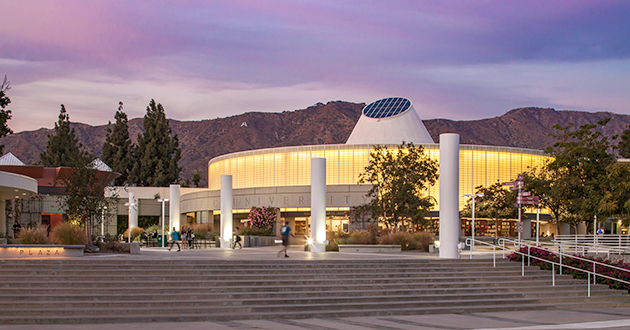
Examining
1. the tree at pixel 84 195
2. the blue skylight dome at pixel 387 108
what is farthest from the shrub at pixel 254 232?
the blue skylight dome at pixel 387 108

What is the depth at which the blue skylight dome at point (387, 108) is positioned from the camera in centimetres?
6931

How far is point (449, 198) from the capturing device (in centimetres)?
2408

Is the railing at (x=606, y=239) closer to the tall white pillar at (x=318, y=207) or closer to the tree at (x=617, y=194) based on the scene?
the tree at (x=617, y=194)

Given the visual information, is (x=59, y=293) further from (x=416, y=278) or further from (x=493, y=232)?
(x=493, y=232)

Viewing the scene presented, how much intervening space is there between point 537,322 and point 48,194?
2482 inches

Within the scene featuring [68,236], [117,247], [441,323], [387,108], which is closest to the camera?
[441,323]

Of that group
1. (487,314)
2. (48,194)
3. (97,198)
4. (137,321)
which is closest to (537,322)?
(487,314)

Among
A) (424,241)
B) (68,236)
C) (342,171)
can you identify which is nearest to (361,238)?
(424,241)

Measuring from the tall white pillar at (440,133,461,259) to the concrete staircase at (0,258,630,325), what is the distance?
2.16m

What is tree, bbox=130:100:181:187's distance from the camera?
273 feet

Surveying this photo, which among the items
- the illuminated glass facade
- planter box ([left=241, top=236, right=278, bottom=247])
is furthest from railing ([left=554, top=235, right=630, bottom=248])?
the illuminated glass facade

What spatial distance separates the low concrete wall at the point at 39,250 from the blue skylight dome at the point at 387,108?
5013 cm

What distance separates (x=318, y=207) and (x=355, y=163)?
110 feet

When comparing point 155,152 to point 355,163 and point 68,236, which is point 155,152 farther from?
point 68,236
